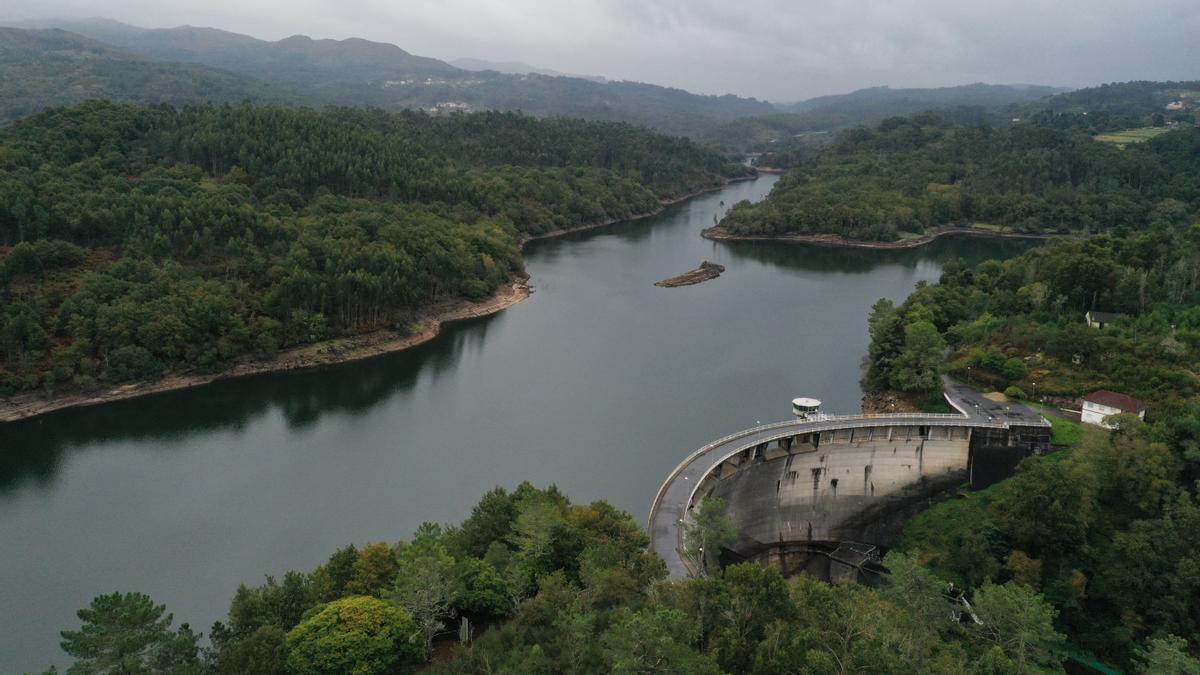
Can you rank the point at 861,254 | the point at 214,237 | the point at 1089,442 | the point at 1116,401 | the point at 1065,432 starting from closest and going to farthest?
the point at 1089,442
the point at 1065,432
the point at 1116,401
the point at 214,237
the point at 861,254

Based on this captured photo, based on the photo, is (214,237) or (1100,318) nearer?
(1100,318)

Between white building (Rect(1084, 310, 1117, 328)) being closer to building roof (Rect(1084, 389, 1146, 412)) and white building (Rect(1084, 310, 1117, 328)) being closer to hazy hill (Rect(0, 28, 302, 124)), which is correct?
building roof (Rect(1084, 389, 1146, 412))

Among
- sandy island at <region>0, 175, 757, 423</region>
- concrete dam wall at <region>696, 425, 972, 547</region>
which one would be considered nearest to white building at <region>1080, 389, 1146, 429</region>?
concrete dam wall at <region>696, 425, 972, 547</region>

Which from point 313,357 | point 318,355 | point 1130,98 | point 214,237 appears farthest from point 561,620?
point 1130,98

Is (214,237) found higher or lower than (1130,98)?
lower

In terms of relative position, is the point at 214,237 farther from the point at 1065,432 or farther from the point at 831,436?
the point at 1065,432

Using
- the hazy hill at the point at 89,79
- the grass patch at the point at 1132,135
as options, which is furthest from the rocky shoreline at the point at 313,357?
the grass patch at the point at 1132,135
